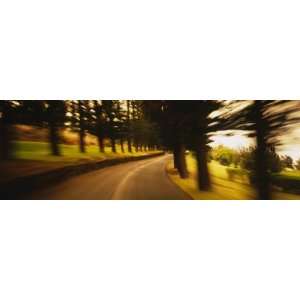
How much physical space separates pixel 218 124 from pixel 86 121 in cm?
144

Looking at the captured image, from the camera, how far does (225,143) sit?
10.3ft

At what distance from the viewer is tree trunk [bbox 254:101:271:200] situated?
3008 millimetres

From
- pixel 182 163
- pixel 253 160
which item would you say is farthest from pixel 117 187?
pixel 253 160

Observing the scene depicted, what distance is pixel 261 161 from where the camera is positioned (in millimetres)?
3031

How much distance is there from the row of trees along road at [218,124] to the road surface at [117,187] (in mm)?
239

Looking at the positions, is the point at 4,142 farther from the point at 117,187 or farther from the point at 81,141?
the point at 117,187

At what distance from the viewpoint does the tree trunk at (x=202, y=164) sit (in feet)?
10.4

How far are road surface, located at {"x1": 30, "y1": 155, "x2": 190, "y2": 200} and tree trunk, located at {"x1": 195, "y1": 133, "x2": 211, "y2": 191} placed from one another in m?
0.23

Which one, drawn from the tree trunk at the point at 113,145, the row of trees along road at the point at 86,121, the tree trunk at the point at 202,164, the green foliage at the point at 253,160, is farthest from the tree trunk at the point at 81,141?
the green foliage at the point at 253,160

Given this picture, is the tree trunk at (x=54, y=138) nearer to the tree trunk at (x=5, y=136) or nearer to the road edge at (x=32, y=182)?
the road edge at (x=32, y=182)
